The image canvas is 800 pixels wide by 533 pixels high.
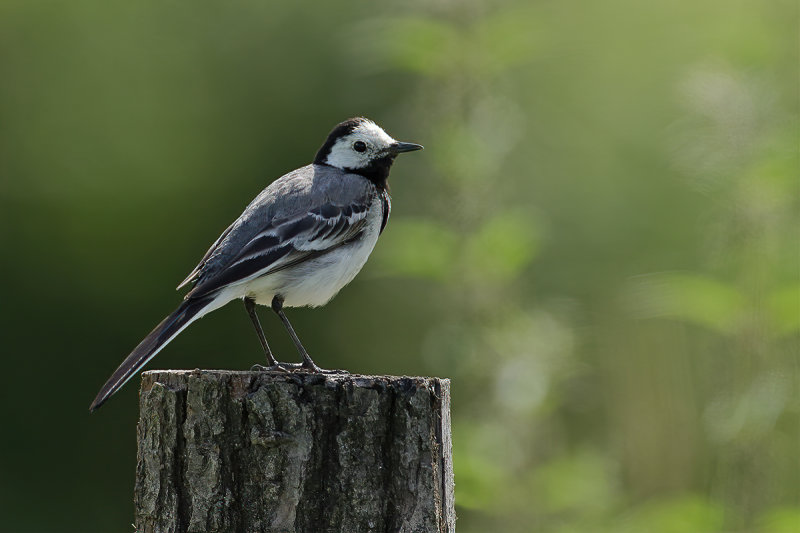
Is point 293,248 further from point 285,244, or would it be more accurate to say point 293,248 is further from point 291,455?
point 291,455

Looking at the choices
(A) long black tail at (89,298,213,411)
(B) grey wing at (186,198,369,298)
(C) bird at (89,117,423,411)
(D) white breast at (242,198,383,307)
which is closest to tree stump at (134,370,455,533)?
(A) long black tail at (89,298,213,411)

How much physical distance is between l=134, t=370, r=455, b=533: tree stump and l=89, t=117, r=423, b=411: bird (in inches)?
38.2

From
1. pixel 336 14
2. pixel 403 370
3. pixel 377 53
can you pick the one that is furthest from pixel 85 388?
pixel 377 53

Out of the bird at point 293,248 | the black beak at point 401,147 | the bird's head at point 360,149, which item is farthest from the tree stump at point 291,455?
the bird's head at point 360,149

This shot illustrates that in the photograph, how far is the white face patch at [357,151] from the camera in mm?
6625

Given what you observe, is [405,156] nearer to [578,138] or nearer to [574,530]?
[574,530]

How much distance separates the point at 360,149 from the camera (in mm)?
6633

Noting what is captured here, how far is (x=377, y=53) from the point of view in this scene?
651 cm

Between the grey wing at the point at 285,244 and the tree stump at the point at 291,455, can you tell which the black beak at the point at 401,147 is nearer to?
the grey wing at the point at 285,244

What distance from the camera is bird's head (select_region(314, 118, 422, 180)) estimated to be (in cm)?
662

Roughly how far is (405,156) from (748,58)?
7.28 feet

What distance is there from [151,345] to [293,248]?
1181 mm

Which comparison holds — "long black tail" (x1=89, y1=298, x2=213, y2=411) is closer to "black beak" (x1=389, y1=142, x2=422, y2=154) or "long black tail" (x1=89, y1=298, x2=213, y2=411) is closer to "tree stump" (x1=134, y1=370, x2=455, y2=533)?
"tree stump" (x1=134, y1=370, x2=455, y2=533)

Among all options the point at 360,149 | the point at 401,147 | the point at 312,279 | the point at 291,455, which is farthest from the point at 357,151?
the point at 291,455
